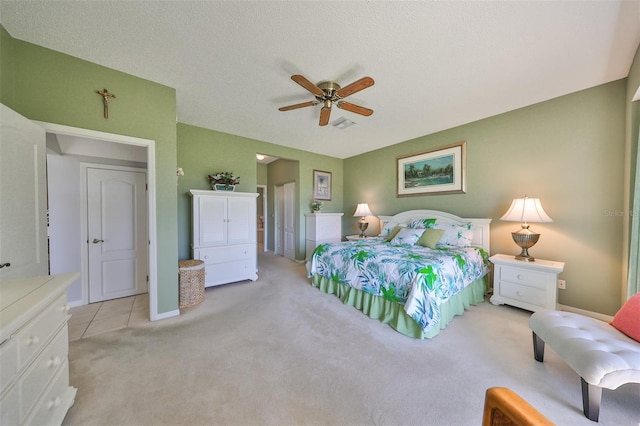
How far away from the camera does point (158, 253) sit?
2516 mm

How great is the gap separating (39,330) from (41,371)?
0.22 metres

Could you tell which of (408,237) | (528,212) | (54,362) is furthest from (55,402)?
(528,212)

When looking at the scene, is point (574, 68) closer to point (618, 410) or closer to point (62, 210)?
point (618, 410)

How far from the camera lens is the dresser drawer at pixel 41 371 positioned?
0.98m

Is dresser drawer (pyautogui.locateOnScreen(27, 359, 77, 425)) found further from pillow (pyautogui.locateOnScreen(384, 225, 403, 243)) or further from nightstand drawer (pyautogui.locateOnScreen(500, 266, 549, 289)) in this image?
nightstand drawer (pyautogui.locateOnScreen(500, 266, 549, 289))

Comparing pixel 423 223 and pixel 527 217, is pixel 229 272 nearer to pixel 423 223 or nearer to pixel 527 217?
pixel 423 223

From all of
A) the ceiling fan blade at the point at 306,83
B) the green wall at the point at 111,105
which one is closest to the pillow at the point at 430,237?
the ceiling fan blade at the point at 306,83

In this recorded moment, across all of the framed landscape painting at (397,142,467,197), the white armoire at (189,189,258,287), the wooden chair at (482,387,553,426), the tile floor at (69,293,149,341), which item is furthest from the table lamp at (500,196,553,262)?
the tile floor at (69,293,149,341)

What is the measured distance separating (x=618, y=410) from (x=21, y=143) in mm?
4351

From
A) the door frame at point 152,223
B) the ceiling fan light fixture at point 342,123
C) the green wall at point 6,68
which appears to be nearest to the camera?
the green wall at point 6,68

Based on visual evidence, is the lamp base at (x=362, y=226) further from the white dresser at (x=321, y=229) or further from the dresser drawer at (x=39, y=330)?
the dresser drawer at (x=39, y=330)

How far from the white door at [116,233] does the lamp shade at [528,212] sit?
199 inches

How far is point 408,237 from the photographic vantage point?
352 centimetres

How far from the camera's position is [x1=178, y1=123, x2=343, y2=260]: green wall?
3.68 m
